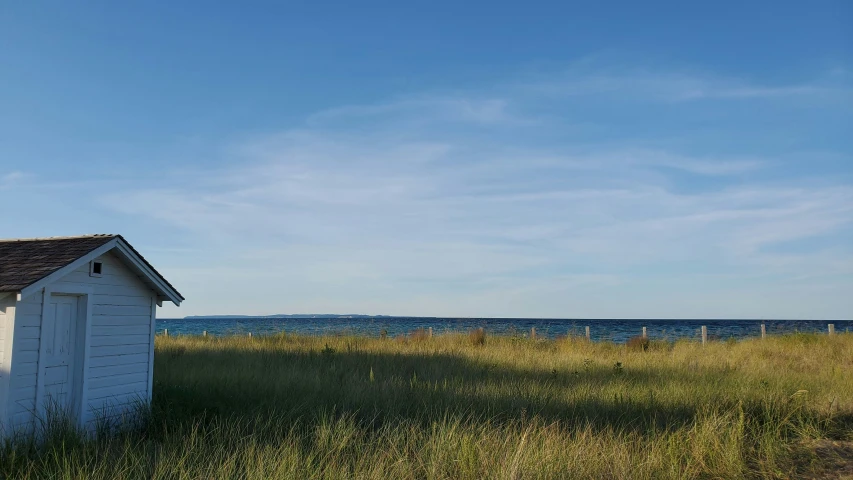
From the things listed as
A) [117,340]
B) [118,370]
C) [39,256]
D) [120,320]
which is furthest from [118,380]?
[39,256]

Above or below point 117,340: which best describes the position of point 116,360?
below

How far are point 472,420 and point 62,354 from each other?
638 cm

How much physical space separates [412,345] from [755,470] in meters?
14.1

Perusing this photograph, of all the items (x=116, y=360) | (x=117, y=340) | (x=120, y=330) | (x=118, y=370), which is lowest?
(x=118, y=370)

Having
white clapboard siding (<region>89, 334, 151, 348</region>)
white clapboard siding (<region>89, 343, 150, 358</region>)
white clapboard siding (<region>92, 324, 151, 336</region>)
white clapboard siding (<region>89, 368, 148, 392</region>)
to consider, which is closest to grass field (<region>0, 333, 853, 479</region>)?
white clapboard siding (<region>89, 368, 148, 392</region>)

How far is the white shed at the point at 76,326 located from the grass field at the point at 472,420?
69cm

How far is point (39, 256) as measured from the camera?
32.0ft

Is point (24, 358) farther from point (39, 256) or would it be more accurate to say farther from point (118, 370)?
point (118, 370)

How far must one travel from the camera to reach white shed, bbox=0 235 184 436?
8.63 m

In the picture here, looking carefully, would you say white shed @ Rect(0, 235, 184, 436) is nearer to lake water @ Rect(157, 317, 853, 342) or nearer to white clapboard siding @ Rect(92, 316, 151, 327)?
white clapboard siding @ Rect(92, 316, 151, 327)

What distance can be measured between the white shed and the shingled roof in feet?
0.07

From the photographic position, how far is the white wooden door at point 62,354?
9250 millimetres

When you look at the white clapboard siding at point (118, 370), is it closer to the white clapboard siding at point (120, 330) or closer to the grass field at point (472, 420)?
the white clapboard siding at point (120, 330)

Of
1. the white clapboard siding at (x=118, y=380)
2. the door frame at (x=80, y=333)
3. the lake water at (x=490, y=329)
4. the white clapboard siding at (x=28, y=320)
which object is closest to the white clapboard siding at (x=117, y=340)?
the door frame at (x=80, y=333)
